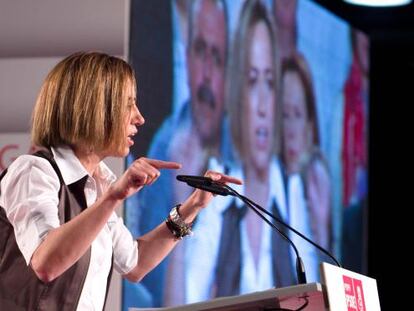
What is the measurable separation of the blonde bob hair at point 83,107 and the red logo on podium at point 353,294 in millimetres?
693

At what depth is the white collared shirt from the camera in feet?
7.26

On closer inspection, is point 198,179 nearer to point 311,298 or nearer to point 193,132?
point 311,298

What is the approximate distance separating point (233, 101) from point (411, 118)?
2454mm

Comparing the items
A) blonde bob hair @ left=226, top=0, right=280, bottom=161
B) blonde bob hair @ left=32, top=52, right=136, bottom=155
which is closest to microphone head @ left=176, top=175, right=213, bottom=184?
blonde bob hair @ left=32, top=52, right=136, bottom=155

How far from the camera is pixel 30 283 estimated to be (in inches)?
89.2

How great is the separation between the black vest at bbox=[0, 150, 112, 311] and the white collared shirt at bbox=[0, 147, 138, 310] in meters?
0.03

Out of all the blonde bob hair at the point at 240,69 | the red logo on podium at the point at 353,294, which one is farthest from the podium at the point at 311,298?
the blonde bob hair at the point at 240,69

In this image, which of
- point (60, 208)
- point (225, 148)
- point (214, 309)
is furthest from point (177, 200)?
point (214, 309)

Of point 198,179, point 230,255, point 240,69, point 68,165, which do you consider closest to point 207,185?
point 198,179

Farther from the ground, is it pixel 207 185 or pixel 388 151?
pixel 388 151

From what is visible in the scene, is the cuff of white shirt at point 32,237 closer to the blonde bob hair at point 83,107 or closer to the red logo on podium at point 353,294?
the blonde bob hair at point 83,107

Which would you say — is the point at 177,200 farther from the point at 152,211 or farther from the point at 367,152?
the point at 367,152

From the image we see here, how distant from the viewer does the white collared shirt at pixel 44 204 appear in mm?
2212

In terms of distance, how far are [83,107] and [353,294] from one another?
0.78 m
